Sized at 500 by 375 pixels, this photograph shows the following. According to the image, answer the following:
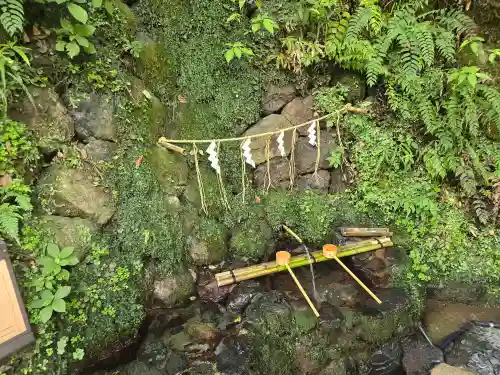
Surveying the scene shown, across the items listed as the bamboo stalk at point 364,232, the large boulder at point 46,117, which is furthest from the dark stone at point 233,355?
the large boulder at point 46,117

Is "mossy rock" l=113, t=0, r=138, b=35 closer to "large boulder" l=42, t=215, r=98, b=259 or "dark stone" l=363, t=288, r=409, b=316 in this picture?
"large boulder" l=42, t=215, r=98, b=259

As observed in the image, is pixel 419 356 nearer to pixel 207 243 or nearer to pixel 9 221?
pixel 207 243

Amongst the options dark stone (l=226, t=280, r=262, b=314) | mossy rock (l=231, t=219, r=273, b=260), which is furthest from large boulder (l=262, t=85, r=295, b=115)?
dark stone (l=226, t=280, r=262, b=314)

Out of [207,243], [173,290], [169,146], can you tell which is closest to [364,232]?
[207,243]

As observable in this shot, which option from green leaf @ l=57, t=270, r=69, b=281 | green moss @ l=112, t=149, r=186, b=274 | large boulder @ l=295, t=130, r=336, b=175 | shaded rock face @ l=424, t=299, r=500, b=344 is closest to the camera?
green leaf @ l=57, t=270, r=69, b=281

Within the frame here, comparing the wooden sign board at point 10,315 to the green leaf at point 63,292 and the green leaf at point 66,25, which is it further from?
the green leaf at point 66,25

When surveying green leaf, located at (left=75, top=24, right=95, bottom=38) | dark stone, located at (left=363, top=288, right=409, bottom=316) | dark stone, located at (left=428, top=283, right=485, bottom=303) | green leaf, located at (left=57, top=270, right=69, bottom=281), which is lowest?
dark stone, located at (left=428, top=283, right=485, bottom=303)

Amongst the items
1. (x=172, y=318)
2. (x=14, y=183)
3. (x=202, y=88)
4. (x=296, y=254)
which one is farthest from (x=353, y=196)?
(x=14, y=183)
